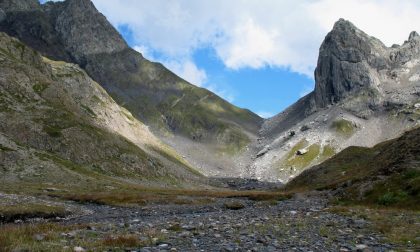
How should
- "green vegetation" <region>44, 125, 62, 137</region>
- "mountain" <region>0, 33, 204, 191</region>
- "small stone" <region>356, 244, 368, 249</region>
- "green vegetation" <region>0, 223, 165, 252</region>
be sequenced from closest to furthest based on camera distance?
"green vegetation" <region>0, 223, 165, 252</region> → "small stone" <region>356, 244, 368, 249</region> → "mountain" <region>0, 33, 204, 191</region> → "green vegetation" <region>44, 125, 62, 137</region>

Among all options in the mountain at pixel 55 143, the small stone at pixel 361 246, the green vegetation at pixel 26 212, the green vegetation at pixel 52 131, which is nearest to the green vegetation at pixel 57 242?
the small stone at pixel 361 246

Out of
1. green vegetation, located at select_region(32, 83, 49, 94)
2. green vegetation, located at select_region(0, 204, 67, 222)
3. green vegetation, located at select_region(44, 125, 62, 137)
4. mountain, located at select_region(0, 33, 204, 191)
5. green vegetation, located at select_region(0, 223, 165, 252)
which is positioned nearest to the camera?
green vegetation, located at select_region(0, 223, 165, 252)

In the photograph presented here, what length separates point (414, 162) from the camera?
43.2 m

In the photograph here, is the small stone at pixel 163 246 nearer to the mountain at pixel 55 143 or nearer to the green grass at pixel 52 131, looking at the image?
the mountain at pixel 55 143

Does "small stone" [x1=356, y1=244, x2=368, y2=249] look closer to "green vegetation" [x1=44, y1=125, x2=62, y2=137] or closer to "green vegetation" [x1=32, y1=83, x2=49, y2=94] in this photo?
"green vegetation" [x1=44, y1=125, x2=62, y2=137]

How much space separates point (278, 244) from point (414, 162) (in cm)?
2932

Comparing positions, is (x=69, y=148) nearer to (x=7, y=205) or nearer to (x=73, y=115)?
(x=73, y=115)

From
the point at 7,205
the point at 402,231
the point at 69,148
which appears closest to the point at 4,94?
the point at 69,148

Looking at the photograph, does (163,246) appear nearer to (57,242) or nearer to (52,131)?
(57,242)

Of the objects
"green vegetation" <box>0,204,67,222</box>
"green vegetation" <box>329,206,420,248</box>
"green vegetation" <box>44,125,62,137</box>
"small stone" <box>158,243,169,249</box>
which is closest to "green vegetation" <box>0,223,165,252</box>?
"small stone" <box>158,243,169,249</box>

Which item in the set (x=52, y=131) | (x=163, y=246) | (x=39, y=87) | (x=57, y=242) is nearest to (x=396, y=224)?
(x=163, y=246)

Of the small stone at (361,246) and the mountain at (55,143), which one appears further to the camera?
the mountain at (55,143)

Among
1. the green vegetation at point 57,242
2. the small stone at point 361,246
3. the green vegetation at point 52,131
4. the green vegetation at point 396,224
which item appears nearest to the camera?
the green vegetation at point 57,242

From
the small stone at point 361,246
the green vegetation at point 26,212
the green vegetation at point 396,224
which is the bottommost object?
the green vegetation at point 26,212
